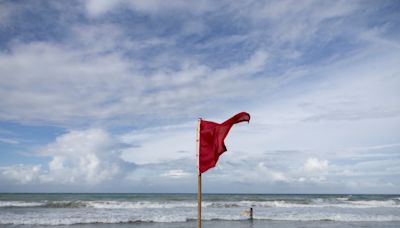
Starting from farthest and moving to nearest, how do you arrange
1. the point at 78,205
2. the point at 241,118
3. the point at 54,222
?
the point at 78,205 → the point at 54,222 → the point at 241,118

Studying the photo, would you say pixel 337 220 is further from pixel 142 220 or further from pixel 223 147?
pixel 223 147

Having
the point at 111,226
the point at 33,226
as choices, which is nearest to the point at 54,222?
the point at 33,226

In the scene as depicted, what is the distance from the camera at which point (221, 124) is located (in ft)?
22.7

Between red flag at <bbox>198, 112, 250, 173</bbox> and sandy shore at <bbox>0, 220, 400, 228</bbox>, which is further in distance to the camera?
sandy shore at <bbox>0, 220, 400, 228</bbox>

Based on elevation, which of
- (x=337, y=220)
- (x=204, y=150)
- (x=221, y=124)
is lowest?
(x=337, y=220)

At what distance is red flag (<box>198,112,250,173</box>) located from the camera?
Answer: 22.1ft

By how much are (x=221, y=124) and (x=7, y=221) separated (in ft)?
67.9

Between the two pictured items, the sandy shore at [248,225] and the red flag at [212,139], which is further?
the sandy shore at [248,225]

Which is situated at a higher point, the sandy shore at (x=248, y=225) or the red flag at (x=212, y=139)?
the red flag at (x=212, y=139)

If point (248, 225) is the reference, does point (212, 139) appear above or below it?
above

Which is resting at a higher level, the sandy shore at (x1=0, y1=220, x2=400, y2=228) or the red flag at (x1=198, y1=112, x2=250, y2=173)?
the red flag at (x1=198, y1=112, x2=250, y2=173)

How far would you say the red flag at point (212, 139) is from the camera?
6.75m

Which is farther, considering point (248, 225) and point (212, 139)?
point (248, 225)

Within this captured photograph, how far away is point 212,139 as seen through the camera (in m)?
6.85
